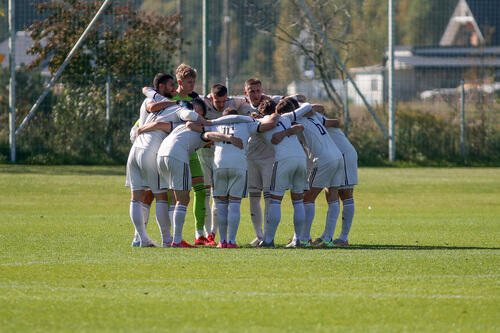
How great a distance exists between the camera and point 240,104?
11.9 m

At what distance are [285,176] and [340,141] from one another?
1.35m

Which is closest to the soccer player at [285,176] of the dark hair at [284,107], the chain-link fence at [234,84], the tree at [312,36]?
the dark hair at [284,107]

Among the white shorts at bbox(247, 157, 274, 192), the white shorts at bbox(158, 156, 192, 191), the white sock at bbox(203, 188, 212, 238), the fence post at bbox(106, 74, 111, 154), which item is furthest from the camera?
the fence post at bbox(106, 74, 111, 154)

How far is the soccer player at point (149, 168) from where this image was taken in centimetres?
1101

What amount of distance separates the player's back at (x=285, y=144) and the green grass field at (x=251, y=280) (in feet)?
3.86

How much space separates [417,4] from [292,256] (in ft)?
135

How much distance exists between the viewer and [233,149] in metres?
11.0

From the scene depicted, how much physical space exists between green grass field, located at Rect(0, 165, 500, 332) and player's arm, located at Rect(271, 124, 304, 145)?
134 cm

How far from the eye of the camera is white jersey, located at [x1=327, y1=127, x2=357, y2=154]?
12023 mm

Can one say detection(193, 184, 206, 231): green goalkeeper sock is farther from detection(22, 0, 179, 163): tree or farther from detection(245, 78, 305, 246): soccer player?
detection(22, 0, 179, 163): tree

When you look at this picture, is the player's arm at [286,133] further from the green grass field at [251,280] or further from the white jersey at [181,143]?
the green grass field at [251,280]

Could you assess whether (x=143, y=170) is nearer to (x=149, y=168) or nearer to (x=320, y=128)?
(x=149, y=168)

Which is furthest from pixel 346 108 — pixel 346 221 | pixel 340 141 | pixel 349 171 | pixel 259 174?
pixel 259 174

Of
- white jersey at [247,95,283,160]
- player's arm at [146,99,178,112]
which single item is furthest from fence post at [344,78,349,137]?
player's arm at [146,99,178,112]
